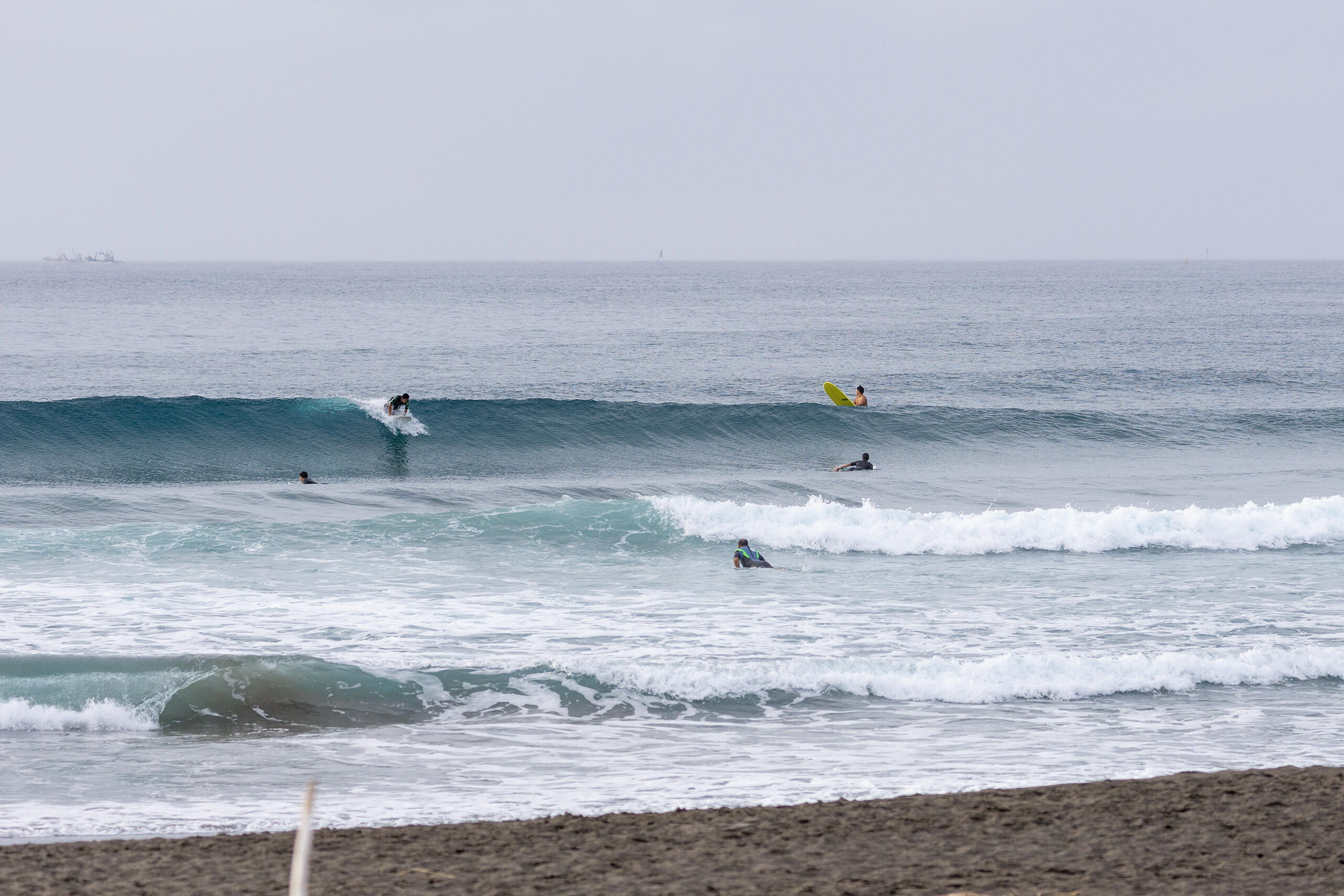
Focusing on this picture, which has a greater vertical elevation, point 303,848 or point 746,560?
point 303,848

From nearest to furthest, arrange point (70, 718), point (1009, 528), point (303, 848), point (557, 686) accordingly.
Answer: point (303, 848)
point (70, 718)
point (557, 686)
point (1009, 528)

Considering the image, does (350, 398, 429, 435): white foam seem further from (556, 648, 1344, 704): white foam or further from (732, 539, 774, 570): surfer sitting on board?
(556, 648, 1344, 704): white foam

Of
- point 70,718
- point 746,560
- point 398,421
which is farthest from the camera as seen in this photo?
point 398,421

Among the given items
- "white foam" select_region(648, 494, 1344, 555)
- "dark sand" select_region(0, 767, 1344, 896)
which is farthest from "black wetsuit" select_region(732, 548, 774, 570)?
"dark sand" select_region(0, 767, 1344, 896)

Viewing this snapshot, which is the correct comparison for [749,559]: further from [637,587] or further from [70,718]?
[70,718]

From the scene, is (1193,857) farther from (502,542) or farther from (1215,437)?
(1215,437)

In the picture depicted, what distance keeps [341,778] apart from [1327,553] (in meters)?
15.7

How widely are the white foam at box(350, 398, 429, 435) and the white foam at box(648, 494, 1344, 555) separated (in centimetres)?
1097

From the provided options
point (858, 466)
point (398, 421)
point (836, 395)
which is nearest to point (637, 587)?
point (858, 466)

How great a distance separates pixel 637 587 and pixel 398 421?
15.1 meters

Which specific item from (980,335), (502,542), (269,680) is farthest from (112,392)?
(980,335)

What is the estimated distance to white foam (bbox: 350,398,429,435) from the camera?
28.7 meters

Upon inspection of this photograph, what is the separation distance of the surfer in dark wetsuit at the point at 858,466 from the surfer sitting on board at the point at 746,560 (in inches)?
334

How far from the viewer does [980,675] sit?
1123 cm
